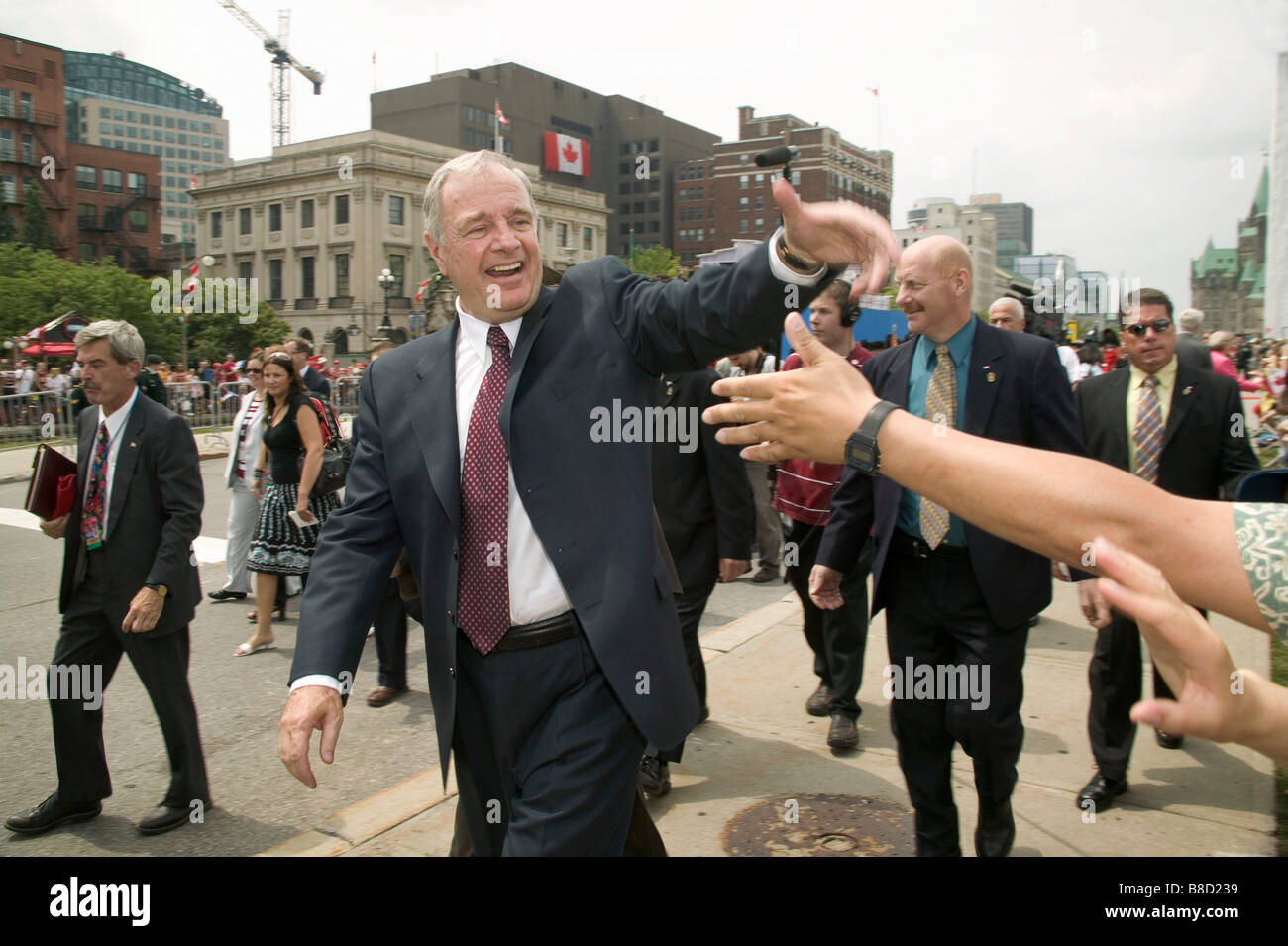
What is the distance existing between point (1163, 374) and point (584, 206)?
85974 millimetres

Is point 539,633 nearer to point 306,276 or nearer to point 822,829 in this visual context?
point 822,829

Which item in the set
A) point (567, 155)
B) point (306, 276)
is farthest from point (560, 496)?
point (567, 155)

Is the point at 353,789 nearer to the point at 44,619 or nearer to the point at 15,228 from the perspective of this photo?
the point at 44,619

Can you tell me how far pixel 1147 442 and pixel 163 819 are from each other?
5.10 metres

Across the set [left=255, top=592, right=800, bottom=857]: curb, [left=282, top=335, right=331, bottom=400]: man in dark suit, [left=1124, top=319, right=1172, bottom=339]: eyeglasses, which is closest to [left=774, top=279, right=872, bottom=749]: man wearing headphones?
[left=1124, top=319, right=1172, bottom=339]: eyeglasses

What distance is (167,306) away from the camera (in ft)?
144

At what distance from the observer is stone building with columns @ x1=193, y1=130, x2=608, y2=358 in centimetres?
6969

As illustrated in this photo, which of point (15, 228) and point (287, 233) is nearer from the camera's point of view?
point (15, 228)

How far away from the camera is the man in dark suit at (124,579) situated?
4.33 meters

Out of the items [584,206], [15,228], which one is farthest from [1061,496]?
[584,206]

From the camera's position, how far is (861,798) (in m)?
4.41

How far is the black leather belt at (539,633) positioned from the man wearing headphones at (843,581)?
2866mm
